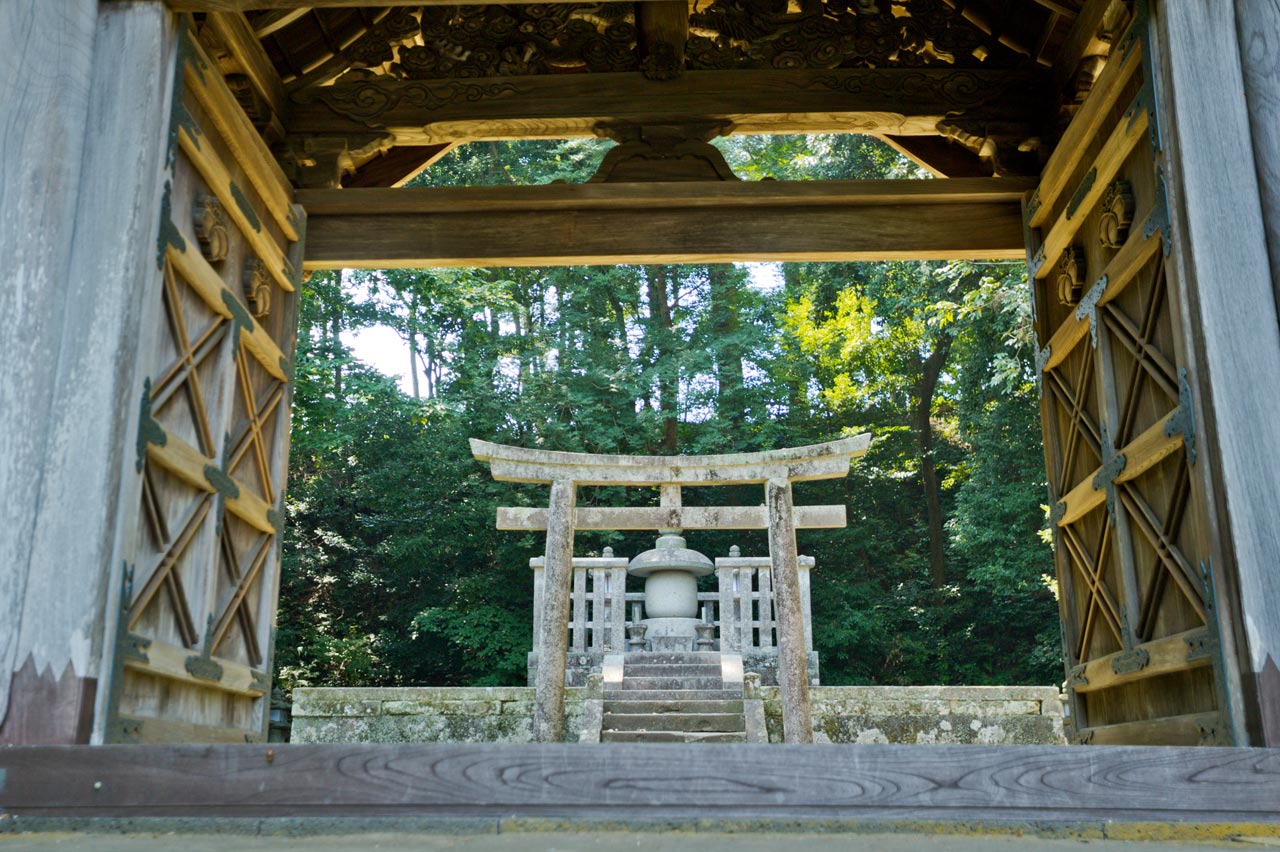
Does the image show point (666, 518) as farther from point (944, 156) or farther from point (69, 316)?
point (69, 316)

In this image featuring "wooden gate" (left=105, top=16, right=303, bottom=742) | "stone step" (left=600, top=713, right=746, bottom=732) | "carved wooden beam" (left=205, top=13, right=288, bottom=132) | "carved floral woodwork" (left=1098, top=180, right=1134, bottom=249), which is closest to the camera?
"wooden gate" (left=105, top=16, right=303, bottom=742)

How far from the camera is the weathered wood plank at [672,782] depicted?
2.95 meters

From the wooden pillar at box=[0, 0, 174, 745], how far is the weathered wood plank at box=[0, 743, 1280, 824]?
538 millimetres

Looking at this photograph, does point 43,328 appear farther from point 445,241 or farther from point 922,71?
point 922,71

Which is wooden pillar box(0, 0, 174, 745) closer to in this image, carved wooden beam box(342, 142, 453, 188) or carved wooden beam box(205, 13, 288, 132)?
carved wooden beam box(205, 13, 288, 132)

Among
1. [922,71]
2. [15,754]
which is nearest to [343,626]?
[922,71]

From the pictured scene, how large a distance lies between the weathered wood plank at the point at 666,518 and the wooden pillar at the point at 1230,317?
6541mm

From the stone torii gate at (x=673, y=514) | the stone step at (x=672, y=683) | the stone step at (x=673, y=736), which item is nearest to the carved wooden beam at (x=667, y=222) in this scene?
the stone torii gate at (x=673, y=514)

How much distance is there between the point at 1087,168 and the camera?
5.40 m

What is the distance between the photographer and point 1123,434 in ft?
16.5

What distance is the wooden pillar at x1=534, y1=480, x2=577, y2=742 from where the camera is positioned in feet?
28.0

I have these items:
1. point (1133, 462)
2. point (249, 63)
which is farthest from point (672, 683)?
point (249, 63)

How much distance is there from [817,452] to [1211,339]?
18.6 ft

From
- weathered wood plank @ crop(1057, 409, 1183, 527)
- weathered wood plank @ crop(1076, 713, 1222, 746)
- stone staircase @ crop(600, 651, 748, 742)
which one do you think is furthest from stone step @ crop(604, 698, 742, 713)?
weathered wood plank @ crop(1076, 713, 1222, 746)
